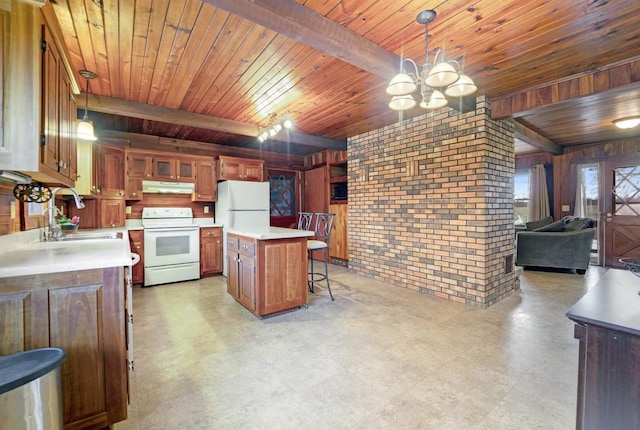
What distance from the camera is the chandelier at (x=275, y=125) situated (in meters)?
3.45

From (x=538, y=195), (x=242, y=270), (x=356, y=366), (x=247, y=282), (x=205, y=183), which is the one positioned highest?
(x=205, y=183)

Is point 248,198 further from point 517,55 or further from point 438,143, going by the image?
point 517,55

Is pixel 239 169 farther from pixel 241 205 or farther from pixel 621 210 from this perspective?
pixel 621 210

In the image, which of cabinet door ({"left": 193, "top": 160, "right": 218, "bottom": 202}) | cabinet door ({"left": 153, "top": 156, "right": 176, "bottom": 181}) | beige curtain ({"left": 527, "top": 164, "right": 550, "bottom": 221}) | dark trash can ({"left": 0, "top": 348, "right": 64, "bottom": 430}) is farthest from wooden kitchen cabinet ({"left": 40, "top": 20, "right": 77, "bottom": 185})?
beige curtain ({"left": 527, "top": 164, "right": 550, "bottom": 221})

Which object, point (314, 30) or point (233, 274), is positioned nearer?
point (314, 30)

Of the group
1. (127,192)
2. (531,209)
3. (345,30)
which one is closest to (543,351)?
(345,30)

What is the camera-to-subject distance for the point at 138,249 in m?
4.08

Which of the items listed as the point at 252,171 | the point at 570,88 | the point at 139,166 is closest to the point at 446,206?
the point at 570,88

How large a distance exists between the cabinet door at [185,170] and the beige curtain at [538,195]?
7.42m

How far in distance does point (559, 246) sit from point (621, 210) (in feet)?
6.11

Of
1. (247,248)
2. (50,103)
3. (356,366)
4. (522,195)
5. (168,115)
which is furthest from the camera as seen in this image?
(522,195)

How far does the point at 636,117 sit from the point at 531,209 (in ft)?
10.7

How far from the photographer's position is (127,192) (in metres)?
4.21

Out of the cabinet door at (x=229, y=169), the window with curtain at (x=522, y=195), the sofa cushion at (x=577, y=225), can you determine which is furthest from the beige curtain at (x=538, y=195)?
the cabinet door at (x=229, y=169)
